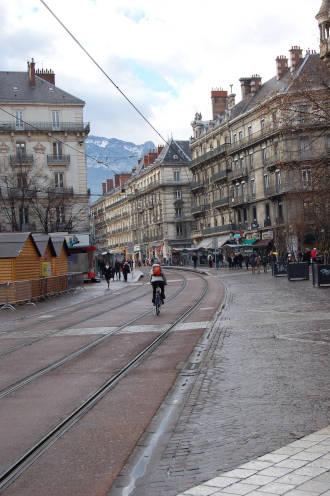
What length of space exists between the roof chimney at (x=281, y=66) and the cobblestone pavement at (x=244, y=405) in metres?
55.2

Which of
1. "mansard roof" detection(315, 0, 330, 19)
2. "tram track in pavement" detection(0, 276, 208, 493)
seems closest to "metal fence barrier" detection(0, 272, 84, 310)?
"tram track in pavement" detection(0, 276, 208, 493)

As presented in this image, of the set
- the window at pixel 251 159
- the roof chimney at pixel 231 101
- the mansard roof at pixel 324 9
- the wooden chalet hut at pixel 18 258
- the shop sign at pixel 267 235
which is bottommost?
the wooden chalet hut at pixel 18 258

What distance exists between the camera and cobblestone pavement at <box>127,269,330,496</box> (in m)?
5.07

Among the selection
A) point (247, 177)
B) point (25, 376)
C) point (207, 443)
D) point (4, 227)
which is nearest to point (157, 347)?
point (25, 376)

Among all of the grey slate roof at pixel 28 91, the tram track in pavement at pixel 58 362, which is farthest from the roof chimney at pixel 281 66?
the tram track in pavement at pixel 58 362

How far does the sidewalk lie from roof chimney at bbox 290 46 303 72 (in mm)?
60302

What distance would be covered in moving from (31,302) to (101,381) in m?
→ 19.6

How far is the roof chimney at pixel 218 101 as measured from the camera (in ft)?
266

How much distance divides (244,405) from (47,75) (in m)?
64.0

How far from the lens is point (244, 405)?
6.99 metres

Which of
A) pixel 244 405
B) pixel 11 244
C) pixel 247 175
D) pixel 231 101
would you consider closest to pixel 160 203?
pixel 231 101

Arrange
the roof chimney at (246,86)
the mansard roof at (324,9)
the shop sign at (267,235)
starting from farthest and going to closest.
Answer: the roof chimney at (246,86), the shop sign at (267,235), the mansard roof at (324,9)

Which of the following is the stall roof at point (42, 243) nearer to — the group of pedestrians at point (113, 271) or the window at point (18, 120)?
the group of pedestrians at point (113, 271)

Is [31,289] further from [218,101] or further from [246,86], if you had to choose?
[218,101]
